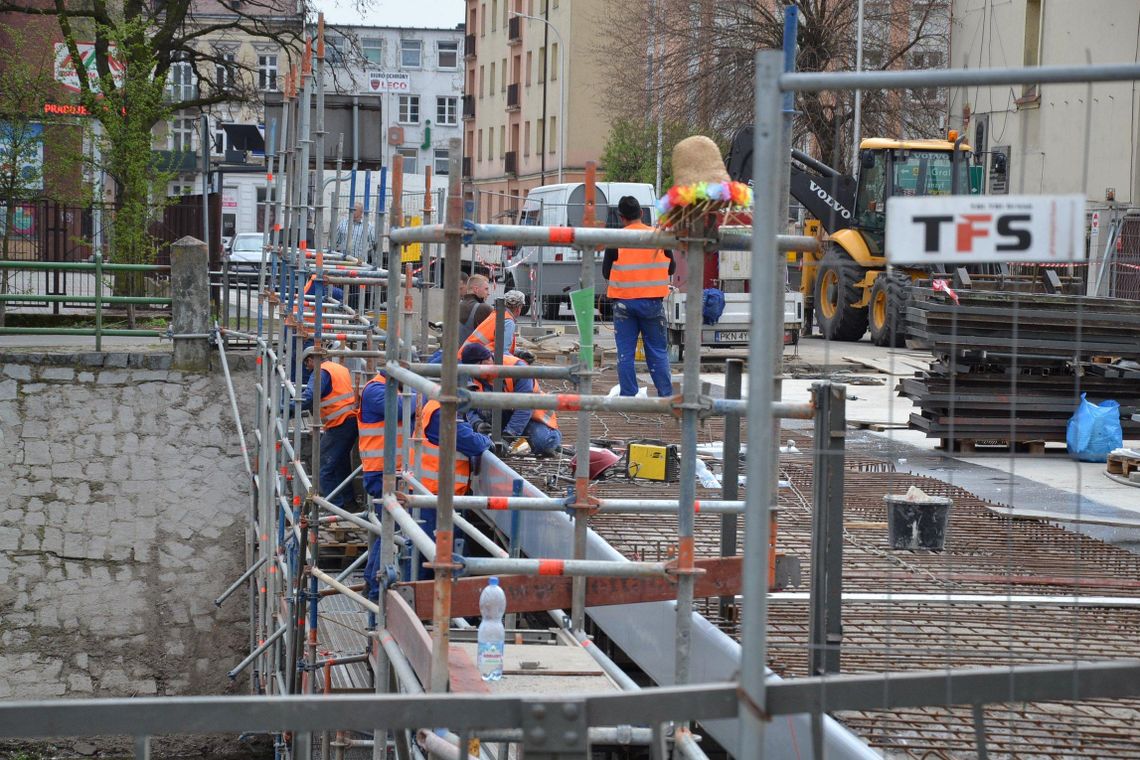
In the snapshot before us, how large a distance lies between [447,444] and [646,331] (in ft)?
23.3

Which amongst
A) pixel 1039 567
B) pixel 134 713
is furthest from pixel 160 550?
pixel 134 713

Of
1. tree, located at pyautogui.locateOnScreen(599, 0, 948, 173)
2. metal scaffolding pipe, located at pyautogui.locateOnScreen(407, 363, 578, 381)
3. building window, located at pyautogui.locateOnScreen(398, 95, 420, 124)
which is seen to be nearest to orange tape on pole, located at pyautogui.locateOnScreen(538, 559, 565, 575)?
metal scaffolding pipe, located at pyautogui.locateOnScreen(407, 363, 578, 381)

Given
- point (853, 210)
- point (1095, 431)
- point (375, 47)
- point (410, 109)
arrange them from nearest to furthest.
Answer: point (1095, 431), point (853, 210), point (410, 109), point (375, 47)

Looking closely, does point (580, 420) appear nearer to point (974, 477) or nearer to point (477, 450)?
point (477, 450)

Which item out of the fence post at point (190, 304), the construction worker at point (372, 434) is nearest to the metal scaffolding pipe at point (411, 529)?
the construction worker at point (372, 434)

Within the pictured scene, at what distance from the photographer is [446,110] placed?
250 ft

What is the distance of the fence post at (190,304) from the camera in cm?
1484

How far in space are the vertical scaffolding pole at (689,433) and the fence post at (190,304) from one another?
1156 centimetres

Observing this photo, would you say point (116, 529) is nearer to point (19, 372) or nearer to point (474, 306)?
point (19, 372)

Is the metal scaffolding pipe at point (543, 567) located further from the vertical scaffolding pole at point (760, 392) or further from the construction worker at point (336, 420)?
the construction worker at point (336, 420)

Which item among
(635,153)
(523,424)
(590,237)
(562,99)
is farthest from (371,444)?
(562,99)

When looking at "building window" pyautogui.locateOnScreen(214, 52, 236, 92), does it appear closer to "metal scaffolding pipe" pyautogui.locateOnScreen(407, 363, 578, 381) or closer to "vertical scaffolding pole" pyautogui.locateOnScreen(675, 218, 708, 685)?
"metal scaffolding pipe" pyautogui.locateOnScreen(407, 363, 578, 381)

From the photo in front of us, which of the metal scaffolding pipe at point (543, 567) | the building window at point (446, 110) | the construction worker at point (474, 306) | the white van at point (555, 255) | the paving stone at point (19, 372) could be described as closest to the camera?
the metal scaffolding pipe at point (543, 567)

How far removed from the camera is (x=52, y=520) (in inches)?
563
